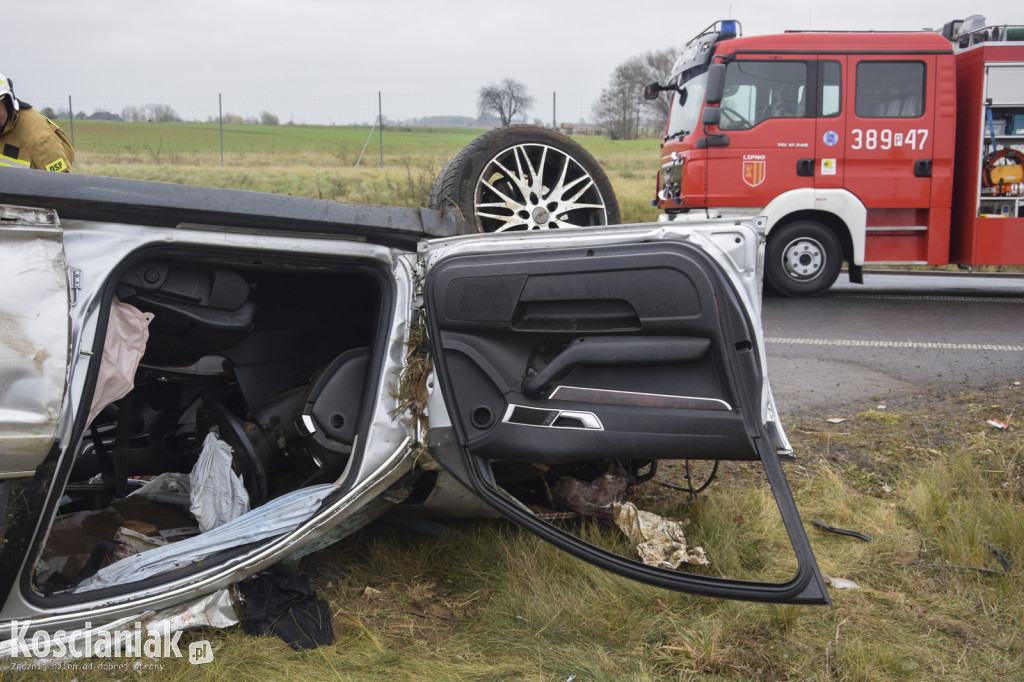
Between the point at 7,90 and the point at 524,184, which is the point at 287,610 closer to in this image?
the point at 524,184

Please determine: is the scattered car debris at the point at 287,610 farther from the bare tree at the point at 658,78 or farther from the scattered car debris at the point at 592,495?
the bare tree at the point at 658,78

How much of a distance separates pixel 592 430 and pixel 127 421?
161 centimetres

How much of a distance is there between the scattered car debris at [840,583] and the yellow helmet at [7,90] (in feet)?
12.9

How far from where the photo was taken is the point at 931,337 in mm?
6527

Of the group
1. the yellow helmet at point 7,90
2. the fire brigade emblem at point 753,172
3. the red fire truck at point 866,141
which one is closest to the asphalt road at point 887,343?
the red fire truck at point 866,141

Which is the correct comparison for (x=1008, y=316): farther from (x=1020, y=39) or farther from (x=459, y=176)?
(x=459, y=176)

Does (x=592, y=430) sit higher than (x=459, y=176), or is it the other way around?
(x=459, y=176)

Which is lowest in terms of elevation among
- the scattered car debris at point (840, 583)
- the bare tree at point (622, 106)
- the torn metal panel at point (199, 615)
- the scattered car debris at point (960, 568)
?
the scattered car debris at point (840, 583)

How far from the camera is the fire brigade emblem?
8.58 metres

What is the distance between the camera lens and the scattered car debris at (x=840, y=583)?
258 centimetres

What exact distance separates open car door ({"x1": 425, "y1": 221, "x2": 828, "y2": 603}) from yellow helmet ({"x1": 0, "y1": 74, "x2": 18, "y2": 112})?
8.64 ft

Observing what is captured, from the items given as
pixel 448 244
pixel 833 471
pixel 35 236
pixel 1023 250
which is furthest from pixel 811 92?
Answer: pixel 35 236

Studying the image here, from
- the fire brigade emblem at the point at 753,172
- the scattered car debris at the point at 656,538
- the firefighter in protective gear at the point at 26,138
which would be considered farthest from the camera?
the fire brigade emblem at the point at 753,172

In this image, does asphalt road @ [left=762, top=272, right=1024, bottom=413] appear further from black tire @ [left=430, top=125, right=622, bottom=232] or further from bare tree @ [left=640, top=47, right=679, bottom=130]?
bare tree @ [left=640, top=47, right=679, bottom=130]
